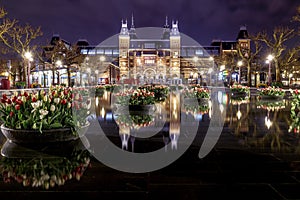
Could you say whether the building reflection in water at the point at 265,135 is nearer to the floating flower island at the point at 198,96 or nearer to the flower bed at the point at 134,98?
the flower bed at the point at 134,98

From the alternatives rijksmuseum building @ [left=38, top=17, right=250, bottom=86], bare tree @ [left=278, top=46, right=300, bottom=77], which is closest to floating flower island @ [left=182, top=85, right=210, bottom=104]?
bare tree @ [left=278, top=46, right=300, bottom=77]

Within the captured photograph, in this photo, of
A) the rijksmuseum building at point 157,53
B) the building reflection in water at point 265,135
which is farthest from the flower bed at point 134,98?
the rijksmuseum building at point 157,53

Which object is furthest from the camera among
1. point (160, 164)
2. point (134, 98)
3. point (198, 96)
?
point (198, 96)

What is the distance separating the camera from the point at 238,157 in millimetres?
5855

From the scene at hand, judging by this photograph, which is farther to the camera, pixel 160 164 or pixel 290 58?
pixel 290 58

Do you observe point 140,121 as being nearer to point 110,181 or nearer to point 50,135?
point 50,135

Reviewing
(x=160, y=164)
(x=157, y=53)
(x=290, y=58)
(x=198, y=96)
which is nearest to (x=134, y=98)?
A: (x=198, y=96)

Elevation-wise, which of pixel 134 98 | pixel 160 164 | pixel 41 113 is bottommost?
pixel 160 164

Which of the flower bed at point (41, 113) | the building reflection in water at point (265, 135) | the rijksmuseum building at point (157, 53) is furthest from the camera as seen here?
the rijksmuseum building at point (157, 53)

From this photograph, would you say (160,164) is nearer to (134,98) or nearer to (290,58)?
(134,98)

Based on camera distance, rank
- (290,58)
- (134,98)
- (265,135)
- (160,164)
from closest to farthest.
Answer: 1. (160,164)
2. (265,135)
3. (134,98)
4. (290,58)

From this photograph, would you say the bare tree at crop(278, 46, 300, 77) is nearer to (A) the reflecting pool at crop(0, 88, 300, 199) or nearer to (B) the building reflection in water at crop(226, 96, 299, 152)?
(B) the building reflection in water at crop(226, 96, 299, 152)

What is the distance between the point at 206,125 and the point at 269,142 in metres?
2.84

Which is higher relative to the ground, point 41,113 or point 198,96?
point 198,96
